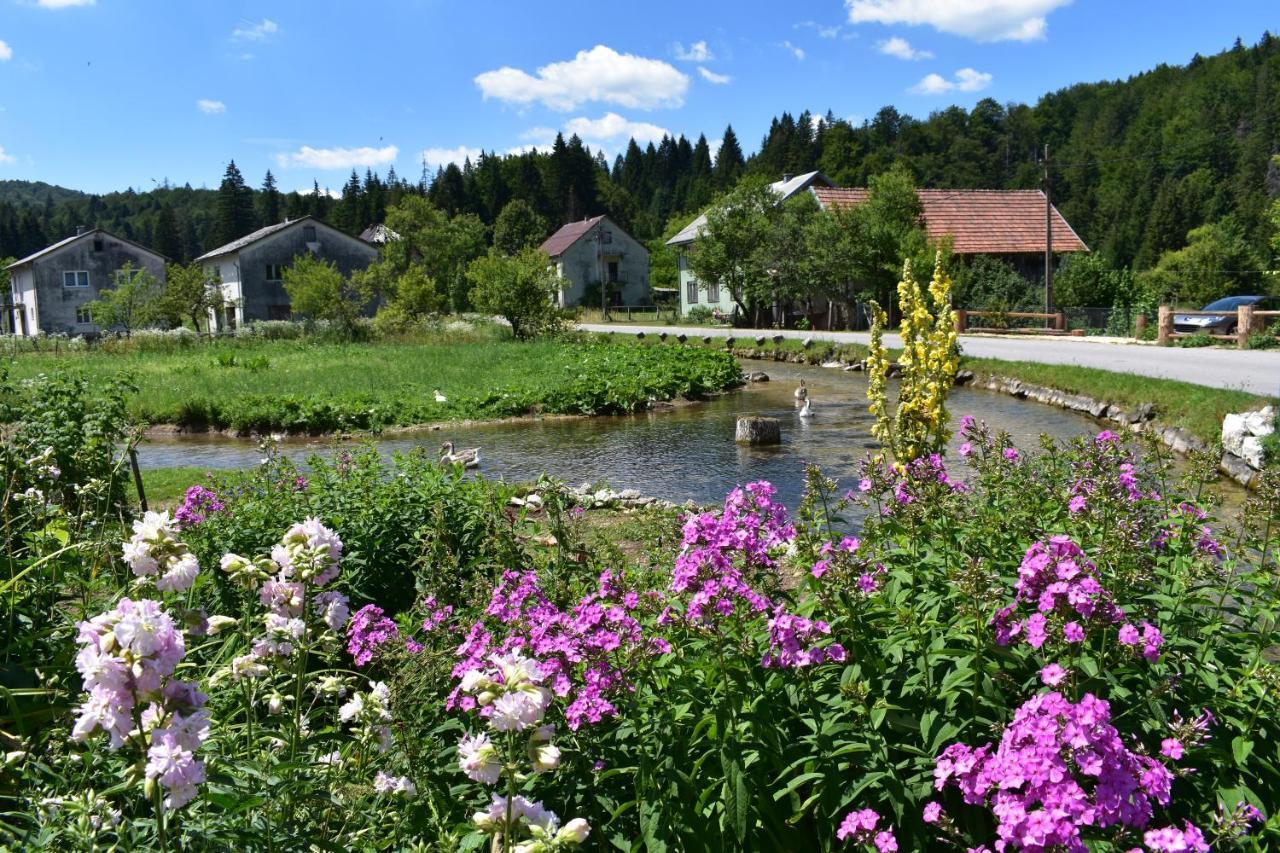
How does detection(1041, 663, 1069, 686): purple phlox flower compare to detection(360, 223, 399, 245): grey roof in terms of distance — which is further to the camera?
detection(360, 223, 399, 245): grey roof

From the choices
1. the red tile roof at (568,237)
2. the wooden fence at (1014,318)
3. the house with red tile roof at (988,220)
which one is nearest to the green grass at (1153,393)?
the wooden fence at (1014,318)

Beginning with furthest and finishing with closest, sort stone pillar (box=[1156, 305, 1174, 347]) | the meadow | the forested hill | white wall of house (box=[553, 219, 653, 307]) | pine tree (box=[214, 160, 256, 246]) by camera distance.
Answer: pine tree (box=[214, 160, 256, 246]), the forested hill, white wall of house (box=[553, 219, 653, 307]), stone pillar (box=[1156, 305, 1174, 347]), the meadow

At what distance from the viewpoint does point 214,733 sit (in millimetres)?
2859

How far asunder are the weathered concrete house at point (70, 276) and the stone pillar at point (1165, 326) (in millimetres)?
52818

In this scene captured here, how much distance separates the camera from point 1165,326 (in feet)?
84.6

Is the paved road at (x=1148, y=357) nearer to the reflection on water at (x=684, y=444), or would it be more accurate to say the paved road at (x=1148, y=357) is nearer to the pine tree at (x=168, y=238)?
the reflection on water at (x=684, y=444)

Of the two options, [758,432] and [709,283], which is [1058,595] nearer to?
[758,432]

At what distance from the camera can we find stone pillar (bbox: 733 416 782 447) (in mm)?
14859

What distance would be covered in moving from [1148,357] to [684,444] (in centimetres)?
1326

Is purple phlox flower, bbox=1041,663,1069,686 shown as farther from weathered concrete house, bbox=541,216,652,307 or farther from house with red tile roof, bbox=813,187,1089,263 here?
weathered concrete house, bbox=541,216,652,307

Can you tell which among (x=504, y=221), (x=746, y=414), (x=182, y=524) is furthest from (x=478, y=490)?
(x=504, y=221)

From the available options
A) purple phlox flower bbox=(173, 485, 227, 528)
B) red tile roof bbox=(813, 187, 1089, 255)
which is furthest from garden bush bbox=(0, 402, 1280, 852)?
red tile roof bbox=(813, 187, 1089, 255)

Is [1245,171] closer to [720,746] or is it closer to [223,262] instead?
[223,262]

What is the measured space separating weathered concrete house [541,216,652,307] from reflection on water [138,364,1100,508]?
152 ft
